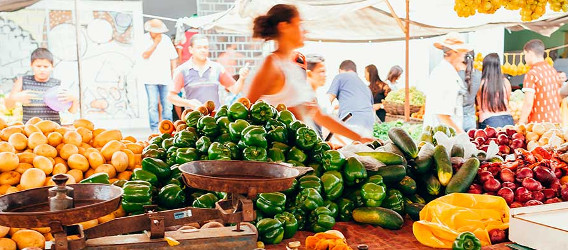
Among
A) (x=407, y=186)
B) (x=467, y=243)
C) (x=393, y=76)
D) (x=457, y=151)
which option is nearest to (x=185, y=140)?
(x=407, y=186)

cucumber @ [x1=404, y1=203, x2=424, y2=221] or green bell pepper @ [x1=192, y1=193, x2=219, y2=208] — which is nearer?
green bell pepper @ [x1=192, y1=193, x2=219, y2=208]

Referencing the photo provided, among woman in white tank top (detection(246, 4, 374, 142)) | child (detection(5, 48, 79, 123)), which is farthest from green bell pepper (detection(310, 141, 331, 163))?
child (detection(5, 48, 79, 123))

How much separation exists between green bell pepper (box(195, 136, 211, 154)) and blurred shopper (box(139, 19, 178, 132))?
531 cm

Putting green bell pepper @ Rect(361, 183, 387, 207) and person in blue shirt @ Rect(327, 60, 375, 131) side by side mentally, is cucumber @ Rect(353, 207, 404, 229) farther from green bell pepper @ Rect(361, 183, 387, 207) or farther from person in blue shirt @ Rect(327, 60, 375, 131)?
person in blue shirt @ Rect(327, 60, 375, 131)

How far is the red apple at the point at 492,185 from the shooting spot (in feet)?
9.39

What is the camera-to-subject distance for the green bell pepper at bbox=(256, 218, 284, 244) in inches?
90.2

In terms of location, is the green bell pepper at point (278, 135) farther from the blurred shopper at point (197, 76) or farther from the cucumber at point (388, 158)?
the blurred shopper at point (197, 76)

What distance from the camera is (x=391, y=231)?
263 centimetres

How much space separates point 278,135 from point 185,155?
20.6 inches

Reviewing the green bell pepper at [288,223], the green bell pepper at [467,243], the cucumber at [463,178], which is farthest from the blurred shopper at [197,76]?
the green bell pepper at [467,243]

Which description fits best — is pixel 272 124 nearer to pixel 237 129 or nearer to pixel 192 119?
pixel 237 129

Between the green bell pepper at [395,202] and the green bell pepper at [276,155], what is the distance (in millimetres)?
622

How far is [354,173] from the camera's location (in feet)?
8.99

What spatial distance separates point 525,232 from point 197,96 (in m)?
5.42
